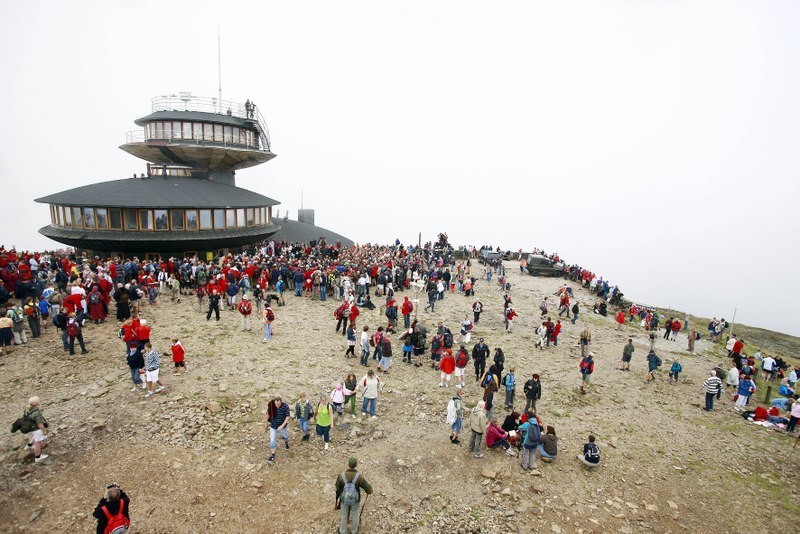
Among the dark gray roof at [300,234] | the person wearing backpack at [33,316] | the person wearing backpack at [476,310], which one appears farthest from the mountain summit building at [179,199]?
the person wearing backpack at [476,310]

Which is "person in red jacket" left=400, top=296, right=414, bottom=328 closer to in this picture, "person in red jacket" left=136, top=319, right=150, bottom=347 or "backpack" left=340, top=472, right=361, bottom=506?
"person in red jacket" left=136, top=319, right=150, bottom=347

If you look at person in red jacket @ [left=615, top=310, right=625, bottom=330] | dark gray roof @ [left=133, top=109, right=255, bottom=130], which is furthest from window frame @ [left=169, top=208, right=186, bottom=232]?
person in red jacket @ [left=615, top=310, right=625, bottom=330]

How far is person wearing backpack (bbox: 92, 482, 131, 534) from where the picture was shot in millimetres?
7996

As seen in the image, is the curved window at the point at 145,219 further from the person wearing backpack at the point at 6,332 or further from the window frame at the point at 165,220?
the person wearing backpack at the point at 6,332

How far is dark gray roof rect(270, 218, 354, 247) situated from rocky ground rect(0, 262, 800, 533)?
92.1 ft

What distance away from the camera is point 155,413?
1298 centimetres

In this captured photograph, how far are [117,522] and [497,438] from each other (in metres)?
9.87

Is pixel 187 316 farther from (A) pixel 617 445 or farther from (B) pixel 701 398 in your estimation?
(B) pixel 701 398

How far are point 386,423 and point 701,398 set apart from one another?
15.0m

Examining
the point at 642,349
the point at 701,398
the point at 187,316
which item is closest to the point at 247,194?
the point at 187,316

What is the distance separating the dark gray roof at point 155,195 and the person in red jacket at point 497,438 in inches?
1108

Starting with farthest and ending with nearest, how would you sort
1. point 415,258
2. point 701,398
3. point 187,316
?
point 415,258, point 187,316, point 701,398

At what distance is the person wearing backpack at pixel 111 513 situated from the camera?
8.00 m

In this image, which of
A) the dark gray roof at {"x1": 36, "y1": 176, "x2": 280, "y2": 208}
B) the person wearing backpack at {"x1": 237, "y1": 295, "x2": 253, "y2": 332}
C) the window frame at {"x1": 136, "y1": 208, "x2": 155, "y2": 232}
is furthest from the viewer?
the window frame at {"x1": 136, "y1": 208, "x2": 155, "y2": 232}
